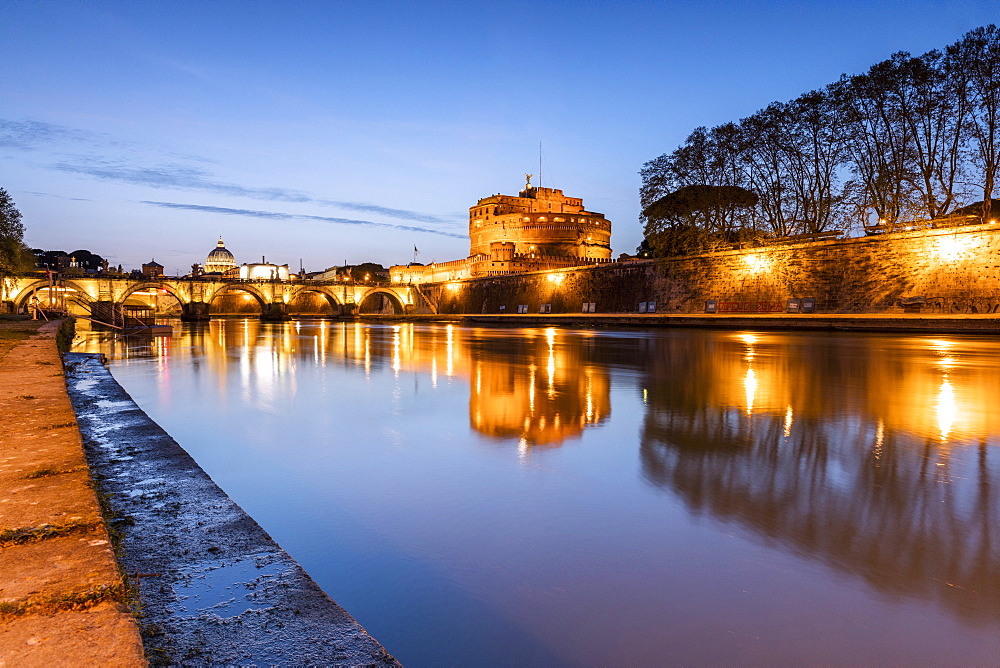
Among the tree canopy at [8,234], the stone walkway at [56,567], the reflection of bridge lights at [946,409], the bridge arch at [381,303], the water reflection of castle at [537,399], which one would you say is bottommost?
the reflection of bridge lights at [946,409]

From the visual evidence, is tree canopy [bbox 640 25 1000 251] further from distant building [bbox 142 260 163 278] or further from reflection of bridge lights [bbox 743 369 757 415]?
distant building [bbox 142 260 163 278]

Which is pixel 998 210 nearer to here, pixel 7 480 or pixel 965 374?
pixel 965 374

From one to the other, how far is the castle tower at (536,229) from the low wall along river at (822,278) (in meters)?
32.5

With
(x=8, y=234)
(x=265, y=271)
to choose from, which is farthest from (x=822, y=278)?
(x=265, y=271)

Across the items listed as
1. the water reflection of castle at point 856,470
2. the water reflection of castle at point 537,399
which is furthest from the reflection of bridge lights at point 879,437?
the water reflection of castle at point 537,399

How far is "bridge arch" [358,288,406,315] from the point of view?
295 ft

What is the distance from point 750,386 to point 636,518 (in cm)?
656

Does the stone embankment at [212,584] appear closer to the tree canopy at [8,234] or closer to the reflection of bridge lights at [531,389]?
the reflection of bridge lights at [531,389]

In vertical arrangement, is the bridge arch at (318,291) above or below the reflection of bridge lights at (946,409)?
above

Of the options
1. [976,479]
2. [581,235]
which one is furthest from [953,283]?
[581,235]

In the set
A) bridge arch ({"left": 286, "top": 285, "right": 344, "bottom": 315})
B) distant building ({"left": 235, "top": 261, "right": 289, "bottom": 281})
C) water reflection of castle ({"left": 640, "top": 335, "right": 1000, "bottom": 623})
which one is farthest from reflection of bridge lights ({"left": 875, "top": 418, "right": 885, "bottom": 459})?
distant building ({"left": 235, "top": 261, "right": 289, "bottom": 281})

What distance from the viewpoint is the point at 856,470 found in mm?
4254

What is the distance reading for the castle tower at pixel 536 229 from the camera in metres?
85.4

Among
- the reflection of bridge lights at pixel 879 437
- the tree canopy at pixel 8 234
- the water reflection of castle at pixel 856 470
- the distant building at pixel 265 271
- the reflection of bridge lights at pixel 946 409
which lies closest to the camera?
the water reflection of castle at pixel 856 470
